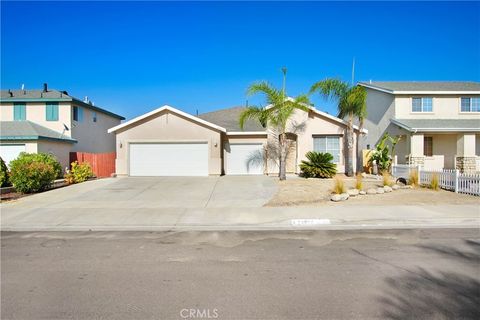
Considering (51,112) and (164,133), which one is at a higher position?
(51,112)

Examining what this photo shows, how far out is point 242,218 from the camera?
1016cm

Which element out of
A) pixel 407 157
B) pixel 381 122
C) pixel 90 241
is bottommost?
pixel 90 241

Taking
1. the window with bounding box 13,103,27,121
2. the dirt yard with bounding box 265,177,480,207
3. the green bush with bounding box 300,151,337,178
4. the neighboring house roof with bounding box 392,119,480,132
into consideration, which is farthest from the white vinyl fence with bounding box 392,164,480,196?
the window with bounding box 13,103,27,121

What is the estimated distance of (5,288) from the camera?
16.2 ft

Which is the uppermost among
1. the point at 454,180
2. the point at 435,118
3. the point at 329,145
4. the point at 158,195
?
the point at 435,118

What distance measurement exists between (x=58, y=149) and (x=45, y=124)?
2.97 m

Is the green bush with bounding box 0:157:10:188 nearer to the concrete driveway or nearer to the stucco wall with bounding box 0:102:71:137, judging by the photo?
the concrete driveway

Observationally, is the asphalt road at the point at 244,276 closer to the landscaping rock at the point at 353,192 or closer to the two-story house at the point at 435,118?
the landscaping rock at the point at 353,192

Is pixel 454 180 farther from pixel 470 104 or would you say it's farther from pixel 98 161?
pixel 98 161

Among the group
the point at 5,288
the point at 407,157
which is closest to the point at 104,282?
the point at 5,288

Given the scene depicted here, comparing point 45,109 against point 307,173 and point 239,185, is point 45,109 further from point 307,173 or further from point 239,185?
point 307,173

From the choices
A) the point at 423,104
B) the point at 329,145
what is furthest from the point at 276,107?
the point at 423,104

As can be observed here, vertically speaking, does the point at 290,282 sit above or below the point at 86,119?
below

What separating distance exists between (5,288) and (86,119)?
2483cm
